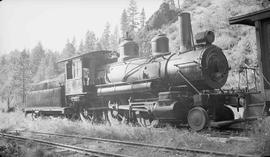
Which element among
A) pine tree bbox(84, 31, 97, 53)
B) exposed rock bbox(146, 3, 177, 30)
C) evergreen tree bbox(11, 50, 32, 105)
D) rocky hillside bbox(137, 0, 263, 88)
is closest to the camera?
rocky hillside bbox(137, 0, 263, 88)

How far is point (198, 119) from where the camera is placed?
950 cm

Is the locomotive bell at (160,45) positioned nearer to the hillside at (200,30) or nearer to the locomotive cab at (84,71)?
the locomotive cab at (84,71)

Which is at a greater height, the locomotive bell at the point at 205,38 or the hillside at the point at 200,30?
the hillside at the point at 200,30

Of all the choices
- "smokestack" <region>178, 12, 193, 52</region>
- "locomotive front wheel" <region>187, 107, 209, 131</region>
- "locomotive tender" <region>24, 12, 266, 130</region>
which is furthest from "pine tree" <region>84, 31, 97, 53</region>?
"locomotive front wheel" <region>187, 107, 209, 131</region>

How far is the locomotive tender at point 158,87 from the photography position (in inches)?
396

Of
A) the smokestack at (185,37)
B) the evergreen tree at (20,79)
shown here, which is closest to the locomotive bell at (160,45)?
the smokestack at (185,37)

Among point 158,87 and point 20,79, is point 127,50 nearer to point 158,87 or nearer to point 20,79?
point 158,87

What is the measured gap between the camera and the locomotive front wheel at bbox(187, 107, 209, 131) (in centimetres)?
928

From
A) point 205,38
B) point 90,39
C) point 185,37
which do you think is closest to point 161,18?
point 90,39

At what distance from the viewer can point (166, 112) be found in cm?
1034

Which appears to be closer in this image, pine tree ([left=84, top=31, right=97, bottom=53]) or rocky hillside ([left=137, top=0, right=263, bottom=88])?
rocky hillside ([left=137, top=0, right=263, bottom=88])

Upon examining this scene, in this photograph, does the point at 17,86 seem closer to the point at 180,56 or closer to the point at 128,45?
the point at 128,45

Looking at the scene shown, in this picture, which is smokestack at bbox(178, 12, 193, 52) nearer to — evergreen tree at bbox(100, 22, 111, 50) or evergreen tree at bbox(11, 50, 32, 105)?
evergreen tree at bbox(11, 50, 32, 105)

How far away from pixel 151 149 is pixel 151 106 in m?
4.06
